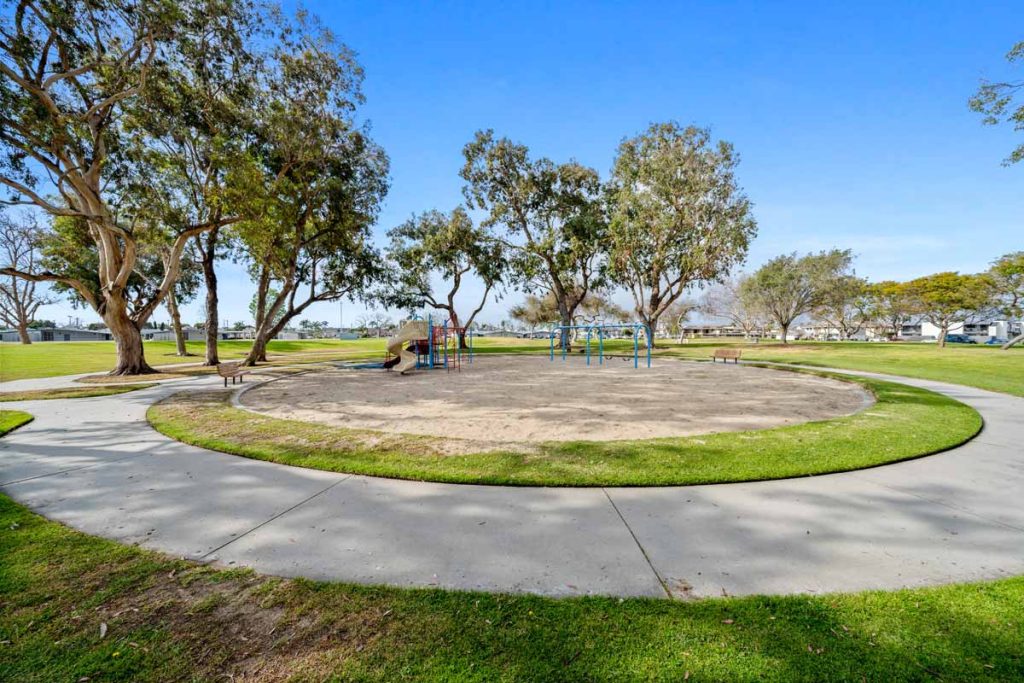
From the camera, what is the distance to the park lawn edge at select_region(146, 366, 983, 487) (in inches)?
182

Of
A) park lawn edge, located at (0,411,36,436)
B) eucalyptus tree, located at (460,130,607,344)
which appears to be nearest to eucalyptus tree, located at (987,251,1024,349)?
eucalyptus tree, located at (460,130,607,344)

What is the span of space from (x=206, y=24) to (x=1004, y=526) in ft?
70.3

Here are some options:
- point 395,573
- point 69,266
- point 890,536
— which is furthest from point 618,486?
point 69,266

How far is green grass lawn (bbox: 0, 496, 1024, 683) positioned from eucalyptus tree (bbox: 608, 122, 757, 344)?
27635 millimetres

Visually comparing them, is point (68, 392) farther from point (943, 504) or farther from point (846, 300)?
point (846, 300)

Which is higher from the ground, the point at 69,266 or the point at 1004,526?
the point at 69,266

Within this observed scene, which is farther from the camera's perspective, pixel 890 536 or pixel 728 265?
pixel 728 265

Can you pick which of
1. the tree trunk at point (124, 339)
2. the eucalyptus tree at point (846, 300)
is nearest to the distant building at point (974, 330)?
the eucalyptus tree at point (846, 300)

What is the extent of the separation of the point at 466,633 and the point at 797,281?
175 feet

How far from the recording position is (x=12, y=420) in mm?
7637

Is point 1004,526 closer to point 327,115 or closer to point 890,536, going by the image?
point 890,536

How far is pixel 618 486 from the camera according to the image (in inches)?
171

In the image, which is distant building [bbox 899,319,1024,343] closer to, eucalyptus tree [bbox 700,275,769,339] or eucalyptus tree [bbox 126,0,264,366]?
eucalyptus tree [bbox 700,275,769,339]

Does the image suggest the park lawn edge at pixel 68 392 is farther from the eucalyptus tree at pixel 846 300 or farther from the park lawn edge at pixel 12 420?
the eucalyptus tree at pixel 846 300
